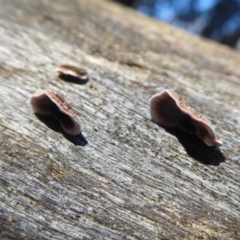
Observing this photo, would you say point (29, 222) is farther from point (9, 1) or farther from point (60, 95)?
point (9, 1)

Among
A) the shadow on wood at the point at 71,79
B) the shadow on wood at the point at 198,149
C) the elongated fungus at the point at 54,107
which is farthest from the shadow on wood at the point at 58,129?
the shadow on wood at the point at 198,149

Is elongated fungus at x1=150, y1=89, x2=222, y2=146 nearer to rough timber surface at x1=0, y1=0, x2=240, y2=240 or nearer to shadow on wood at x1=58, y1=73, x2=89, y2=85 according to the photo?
rough timber surface at x1=0, y1=0, x2=240, y2=240

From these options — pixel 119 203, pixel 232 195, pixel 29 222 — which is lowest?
pixel 29 222

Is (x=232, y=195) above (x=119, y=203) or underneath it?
above

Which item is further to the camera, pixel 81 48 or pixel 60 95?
pixel 81 48

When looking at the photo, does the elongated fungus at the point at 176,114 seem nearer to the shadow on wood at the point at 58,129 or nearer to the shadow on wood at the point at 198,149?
the shadow on wood at the point at 198,149

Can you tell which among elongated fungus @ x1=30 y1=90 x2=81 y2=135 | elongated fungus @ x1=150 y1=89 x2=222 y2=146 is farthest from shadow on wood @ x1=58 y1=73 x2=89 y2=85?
elongated fungus @ x1=150 y1=89 x2=222 y2=146

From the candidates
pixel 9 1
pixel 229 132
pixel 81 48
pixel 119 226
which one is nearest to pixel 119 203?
pixel 119 226

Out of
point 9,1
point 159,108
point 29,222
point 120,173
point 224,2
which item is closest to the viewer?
point 29,222
